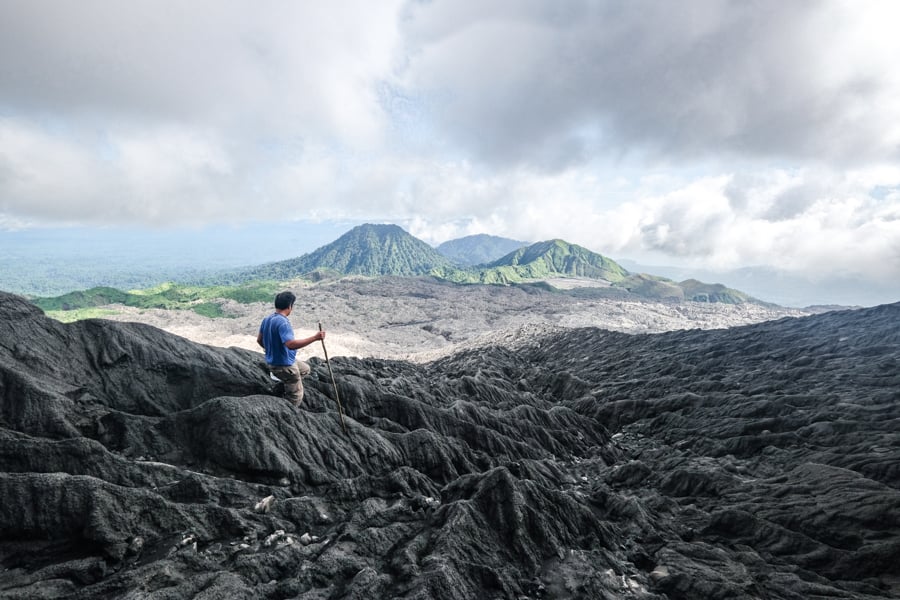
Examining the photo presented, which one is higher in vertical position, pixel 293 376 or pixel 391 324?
pixel 293 376

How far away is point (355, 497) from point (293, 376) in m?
5.30

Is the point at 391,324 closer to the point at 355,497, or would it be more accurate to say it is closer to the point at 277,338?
the point at 355,497

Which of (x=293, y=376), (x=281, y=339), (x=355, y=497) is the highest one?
(x=281, y=339)

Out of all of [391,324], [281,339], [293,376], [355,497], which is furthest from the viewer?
[391,324]

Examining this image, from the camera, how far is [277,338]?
50.3ft

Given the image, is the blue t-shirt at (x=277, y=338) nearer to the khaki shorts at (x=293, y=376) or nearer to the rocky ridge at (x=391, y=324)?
the khaki shorts at (x=293, y=376)

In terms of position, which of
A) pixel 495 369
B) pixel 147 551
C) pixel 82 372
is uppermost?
pixel 82 372

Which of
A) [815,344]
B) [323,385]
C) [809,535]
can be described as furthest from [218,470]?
[815,344]

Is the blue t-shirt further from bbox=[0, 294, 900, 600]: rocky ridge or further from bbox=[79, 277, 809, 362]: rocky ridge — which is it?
bbox=[79, 277, 809, 362]: rocky ridge

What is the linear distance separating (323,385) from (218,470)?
9731 millimetres

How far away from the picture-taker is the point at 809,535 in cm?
2081

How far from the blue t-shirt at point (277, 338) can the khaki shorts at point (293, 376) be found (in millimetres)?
718

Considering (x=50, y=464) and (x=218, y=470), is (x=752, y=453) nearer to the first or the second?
(x=218, y=470)

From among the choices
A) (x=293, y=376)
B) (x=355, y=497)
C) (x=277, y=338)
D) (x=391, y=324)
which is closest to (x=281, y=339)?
(x=277, y=338)
